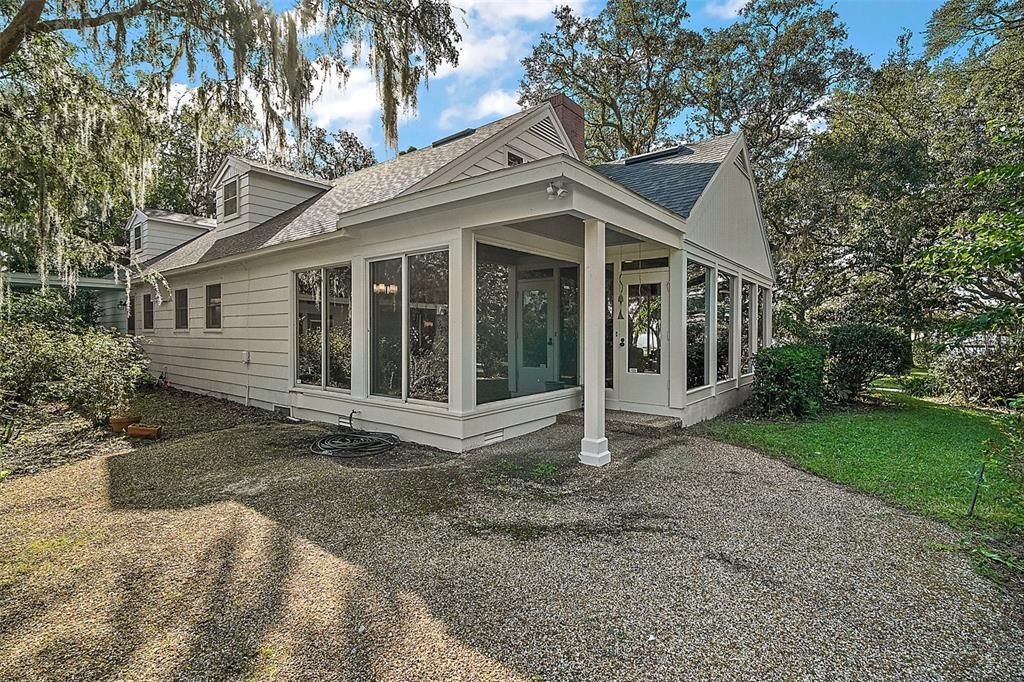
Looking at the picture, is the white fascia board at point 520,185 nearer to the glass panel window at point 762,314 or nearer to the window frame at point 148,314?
the glass panel window at point 762,314

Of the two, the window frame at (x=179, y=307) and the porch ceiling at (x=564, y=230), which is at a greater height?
the porch ceiling at (x=564, y=230)

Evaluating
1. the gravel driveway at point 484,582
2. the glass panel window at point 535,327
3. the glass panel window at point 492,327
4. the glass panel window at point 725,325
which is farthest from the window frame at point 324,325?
the glass panel window at point 725,325

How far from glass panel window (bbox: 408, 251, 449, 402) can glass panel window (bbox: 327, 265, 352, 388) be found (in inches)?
50.4

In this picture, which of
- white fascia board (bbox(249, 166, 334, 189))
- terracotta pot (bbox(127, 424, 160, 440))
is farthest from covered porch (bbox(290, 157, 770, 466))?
white fascia board (bbox(249, 166, 334, 189))

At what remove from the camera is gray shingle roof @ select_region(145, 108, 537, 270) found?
7734mm

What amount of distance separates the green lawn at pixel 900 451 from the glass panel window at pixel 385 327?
4105mm

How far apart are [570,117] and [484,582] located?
346 inches

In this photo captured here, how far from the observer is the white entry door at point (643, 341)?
7.35m

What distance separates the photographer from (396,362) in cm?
647

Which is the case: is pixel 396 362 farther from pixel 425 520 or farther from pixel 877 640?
pixel 877 640

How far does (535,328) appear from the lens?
7.55 meters

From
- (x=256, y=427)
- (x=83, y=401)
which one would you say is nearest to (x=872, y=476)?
(x=256, y=427)

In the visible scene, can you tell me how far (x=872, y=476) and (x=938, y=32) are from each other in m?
12.4

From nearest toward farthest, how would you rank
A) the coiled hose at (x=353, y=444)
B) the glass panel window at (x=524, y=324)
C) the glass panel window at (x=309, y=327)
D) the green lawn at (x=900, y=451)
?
the green lawn at (x=900, y=451), the coiled hose at (x=353, y=444), the glass panel window at (x=524, y=324), the glass panel window at (x=309, y=327)
